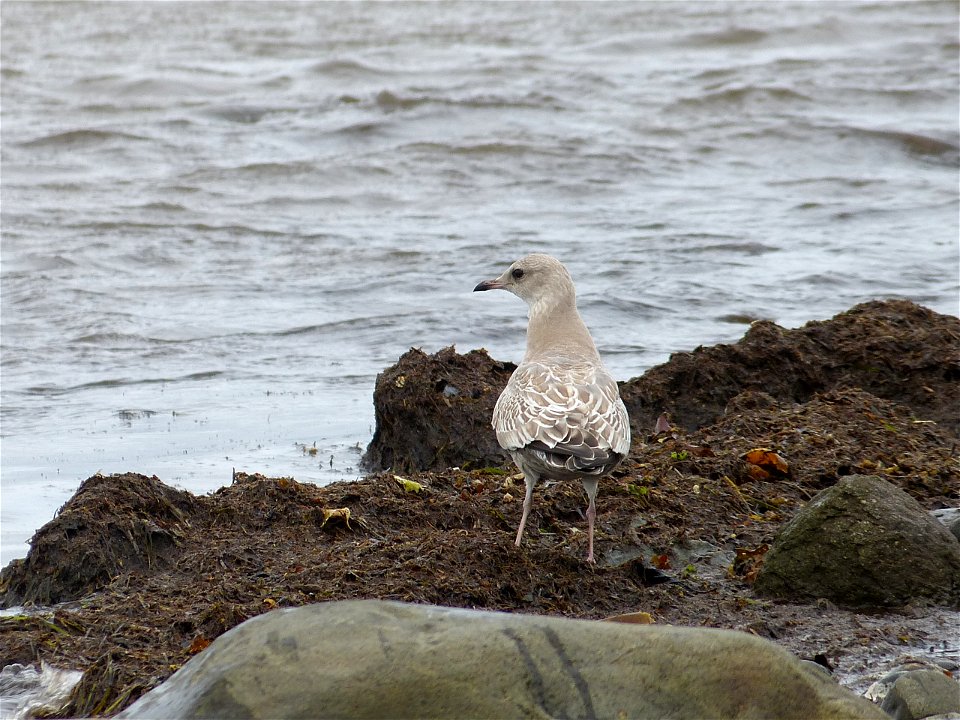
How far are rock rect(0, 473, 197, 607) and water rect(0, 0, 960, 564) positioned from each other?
662 millimetres

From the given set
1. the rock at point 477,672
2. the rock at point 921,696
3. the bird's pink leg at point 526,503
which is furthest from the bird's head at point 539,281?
the rock at point 477,672

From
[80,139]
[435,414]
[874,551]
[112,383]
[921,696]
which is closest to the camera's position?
[921,696]

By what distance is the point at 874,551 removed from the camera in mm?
5035

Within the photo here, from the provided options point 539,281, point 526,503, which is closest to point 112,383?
point 539,281

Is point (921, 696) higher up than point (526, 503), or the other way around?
point (526, 503)

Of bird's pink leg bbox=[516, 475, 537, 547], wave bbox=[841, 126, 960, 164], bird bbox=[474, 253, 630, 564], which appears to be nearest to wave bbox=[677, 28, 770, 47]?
wave bbox=[841, 126, 960, 164]

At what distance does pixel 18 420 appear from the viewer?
8641mm

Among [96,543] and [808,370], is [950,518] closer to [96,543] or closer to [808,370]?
[808,370]

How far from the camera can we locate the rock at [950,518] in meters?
5.43

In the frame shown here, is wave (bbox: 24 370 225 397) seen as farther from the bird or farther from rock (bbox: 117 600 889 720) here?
rock (bbox: 117 600 889 720)

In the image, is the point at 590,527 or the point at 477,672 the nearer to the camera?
the point at 477,672

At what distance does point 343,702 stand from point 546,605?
2.00 metres

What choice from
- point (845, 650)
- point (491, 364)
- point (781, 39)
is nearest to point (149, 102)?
point (781, 39)

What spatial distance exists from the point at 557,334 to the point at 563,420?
52.7 inches
